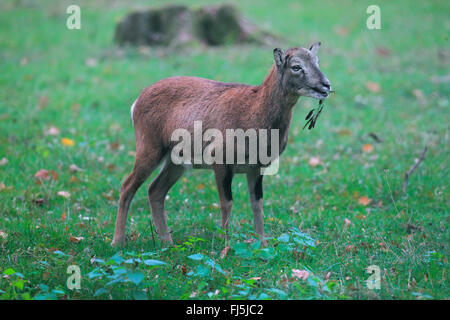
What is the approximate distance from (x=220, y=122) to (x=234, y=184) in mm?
1879

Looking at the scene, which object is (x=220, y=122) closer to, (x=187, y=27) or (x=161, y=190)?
(x=161, y=190)

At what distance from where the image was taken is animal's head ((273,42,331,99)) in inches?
199

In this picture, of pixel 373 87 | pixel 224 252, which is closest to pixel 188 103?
pixel 224 252

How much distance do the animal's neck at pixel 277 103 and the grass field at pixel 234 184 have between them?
1.05 m

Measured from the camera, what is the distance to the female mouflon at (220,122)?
5223 mm

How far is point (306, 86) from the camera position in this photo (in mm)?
5113

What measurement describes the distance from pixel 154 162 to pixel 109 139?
2996 mm

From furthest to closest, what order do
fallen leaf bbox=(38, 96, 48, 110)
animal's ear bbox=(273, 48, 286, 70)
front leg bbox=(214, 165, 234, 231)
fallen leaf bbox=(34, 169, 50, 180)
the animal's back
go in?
fallen leaf bbox=(38, 96, 48, 110) < fallen leaf bbox=(34, 169, 50, 180) < the animal's back < front leg bbox=(214, 165, 234, 231) < animal's ear bbox=(273, 48, 286, 70)

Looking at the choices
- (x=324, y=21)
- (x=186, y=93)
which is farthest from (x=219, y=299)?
(x=324, y=21)

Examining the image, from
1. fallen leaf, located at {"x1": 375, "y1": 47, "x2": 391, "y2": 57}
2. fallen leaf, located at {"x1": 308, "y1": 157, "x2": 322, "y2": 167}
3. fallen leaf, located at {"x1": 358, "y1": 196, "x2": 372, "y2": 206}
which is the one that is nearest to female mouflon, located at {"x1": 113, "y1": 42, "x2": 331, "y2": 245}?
fallen leaf, located at {"x1": 358, "y1": 196, "x2": 372, "y2": 206}

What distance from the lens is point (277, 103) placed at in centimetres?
528

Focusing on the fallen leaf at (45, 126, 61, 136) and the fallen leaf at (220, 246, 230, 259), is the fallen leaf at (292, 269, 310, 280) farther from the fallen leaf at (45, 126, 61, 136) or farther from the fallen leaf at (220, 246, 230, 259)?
the fallen leaf at (45, 126, 61, 136)

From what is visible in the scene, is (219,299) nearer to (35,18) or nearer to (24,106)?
(24,106)

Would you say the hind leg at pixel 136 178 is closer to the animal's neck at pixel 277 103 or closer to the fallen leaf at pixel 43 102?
the animal's neck at pixel 277 103
